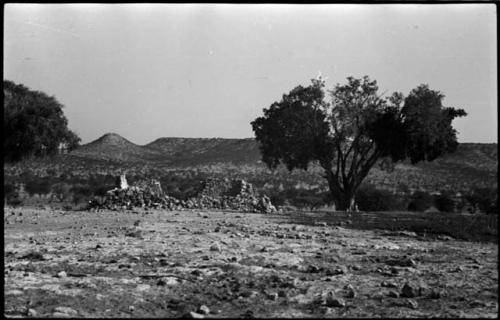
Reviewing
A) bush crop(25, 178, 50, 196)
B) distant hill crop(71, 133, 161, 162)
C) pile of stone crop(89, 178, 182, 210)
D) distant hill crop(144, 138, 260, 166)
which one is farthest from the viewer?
distant hill crop(144, 138, 260, 166)

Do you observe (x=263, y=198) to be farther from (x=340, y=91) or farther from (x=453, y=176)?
(x=453, y=176)

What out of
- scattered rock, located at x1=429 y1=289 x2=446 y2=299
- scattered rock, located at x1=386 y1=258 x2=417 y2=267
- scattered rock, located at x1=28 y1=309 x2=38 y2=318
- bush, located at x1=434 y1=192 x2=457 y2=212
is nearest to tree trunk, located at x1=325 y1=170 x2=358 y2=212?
bush, located at x1=434 y1=192 x2=457 y2=212

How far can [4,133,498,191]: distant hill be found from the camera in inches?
1956

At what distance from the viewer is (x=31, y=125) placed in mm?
19781

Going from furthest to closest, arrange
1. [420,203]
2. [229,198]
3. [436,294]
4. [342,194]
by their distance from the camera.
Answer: [420,203]
[342,194]
[229,198]
[436,294]

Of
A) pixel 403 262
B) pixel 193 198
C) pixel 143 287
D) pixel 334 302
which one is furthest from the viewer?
pixel 193 198

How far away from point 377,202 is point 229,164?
4047 centimetres

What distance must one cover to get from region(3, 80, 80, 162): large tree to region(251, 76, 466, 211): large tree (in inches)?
356

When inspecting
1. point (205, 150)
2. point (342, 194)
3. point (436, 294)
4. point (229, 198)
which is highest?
point (205, 150)

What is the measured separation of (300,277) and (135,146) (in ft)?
245

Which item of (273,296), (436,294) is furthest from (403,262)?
(273,296)

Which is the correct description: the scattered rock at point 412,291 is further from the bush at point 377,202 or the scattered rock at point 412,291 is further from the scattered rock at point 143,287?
the bush at point 377,202

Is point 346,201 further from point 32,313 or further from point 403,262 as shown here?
point 32,313

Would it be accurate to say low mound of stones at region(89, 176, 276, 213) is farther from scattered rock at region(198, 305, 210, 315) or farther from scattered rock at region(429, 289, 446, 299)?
scattered rock at region(429, 289, 446, 299)
